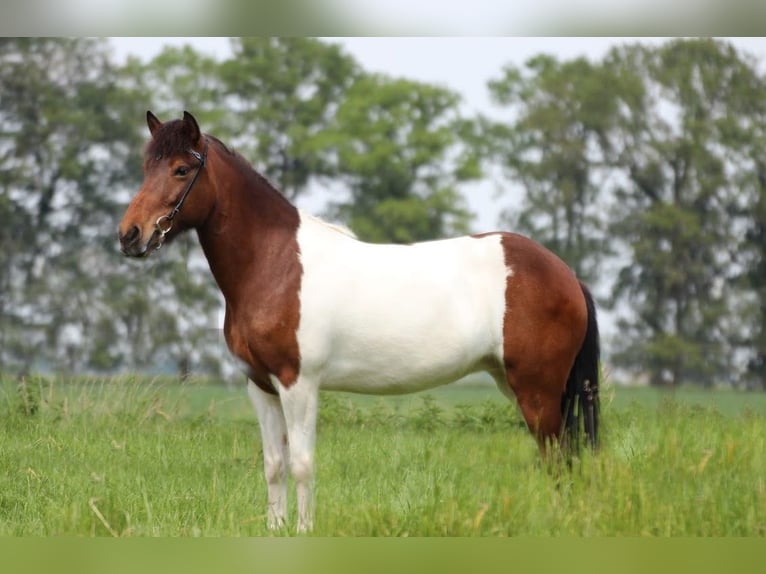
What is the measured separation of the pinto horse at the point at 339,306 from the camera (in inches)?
220

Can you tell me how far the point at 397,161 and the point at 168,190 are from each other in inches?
649

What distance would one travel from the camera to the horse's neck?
582cm

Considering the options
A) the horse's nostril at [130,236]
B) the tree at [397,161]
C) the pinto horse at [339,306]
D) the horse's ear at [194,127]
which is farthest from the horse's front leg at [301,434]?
the tree at [397,161]

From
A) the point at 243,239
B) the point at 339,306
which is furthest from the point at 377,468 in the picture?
the point at 243,239

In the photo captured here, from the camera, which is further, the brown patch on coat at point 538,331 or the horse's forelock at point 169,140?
the brown patch on coat at point 538,331

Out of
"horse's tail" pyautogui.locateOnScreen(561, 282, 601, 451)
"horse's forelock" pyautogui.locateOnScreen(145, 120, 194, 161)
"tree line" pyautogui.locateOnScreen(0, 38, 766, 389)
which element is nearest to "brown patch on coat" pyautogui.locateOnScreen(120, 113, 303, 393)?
"horse's forelock" pyautogui.locateOnScreen(145, 120, 194, 161)

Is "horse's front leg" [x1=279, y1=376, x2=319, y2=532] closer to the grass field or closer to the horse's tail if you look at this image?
the grass field

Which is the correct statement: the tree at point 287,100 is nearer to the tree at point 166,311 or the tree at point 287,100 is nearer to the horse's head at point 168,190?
the tree at point 166,311

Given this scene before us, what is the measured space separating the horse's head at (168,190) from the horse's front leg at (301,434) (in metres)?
1.24

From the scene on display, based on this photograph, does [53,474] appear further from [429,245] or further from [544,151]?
[544,151]

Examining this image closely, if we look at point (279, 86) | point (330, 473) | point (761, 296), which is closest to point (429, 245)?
point (330, 473)

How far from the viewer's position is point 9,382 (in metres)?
10.3

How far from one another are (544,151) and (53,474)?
1506cm

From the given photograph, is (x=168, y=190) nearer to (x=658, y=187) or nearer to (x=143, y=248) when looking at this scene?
(x=143, y=248)
